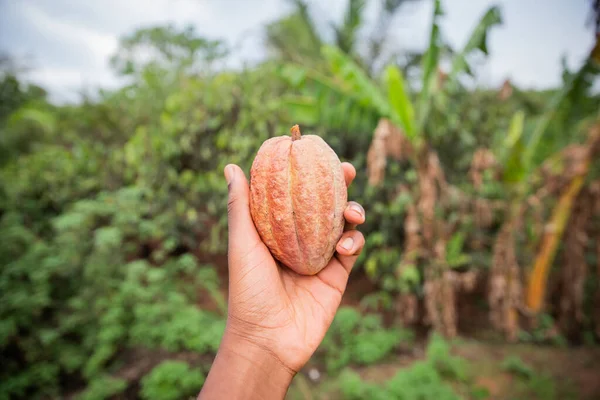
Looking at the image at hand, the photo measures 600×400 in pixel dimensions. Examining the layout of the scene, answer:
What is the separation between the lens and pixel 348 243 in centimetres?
117

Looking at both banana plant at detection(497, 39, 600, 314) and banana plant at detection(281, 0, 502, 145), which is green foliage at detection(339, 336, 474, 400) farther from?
banana plant at detection(281, 0, 502, 145)

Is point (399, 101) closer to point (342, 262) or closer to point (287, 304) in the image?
point (342, 262)

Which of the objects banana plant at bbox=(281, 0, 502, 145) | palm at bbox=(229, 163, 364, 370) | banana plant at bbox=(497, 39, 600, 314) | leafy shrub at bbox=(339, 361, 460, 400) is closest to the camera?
palm at bbox=(229, 163, 364, 370)

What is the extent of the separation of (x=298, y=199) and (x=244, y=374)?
1.90ft

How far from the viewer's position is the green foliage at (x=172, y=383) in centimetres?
209

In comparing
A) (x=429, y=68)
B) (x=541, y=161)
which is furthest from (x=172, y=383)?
(x=541, y=161)

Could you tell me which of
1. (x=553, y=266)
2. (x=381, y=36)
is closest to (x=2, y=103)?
(x=381, y=36)

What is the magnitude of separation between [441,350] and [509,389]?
0.60 m

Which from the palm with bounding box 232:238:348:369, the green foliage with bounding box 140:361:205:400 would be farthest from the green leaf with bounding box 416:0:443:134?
the green foliage with bounding box 140:361:205:400

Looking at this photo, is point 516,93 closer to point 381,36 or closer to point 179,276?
point 381,36

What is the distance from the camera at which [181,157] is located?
3.58 meters

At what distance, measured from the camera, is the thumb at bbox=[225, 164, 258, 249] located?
3.82ft

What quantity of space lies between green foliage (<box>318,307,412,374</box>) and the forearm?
1.91 m

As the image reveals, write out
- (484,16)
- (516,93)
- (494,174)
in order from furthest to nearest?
(516,93) < (494,174) < (484,16)
